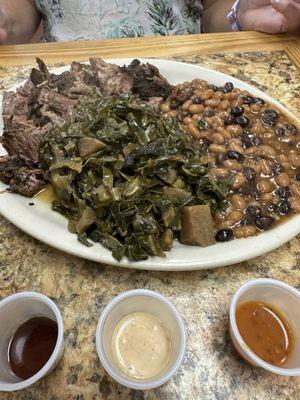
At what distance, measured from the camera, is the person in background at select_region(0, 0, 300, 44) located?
316 cm

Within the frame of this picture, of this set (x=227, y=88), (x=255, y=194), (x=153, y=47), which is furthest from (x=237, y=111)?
(x=153, y=47)

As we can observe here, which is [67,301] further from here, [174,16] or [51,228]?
[174,16]

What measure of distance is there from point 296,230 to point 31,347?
1.43m

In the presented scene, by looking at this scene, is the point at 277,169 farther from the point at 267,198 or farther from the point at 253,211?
the point at 253,211

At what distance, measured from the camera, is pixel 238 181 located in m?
2.12

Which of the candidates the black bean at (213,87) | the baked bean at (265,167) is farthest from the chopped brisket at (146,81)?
the baked bean at (265,167)

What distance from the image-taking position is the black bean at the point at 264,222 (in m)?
1.90

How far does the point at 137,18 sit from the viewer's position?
10.7 feet

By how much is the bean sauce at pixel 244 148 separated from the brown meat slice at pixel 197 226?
0.32ft

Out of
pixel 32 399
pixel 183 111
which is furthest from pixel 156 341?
→ pixel 183 111

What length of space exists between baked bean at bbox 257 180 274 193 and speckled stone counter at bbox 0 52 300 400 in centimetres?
34

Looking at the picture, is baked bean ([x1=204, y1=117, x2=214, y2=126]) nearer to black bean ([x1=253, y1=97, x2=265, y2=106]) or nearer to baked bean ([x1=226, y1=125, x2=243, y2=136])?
baked bean ([x1=226, y1=125, x2=243, y2=136])

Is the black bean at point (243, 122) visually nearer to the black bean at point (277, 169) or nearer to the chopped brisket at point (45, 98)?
the black bean at point (277, 169)

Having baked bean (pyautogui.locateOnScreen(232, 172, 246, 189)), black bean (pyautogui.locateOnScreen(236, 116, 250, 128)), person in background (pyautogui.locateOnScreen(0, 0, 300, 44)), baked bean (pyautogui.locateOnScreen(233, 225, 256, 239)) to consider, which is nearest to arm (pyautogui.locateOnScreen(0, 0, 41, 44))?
person in background (pyautogui.locateOnScreen(0, 0, 300, 44))
